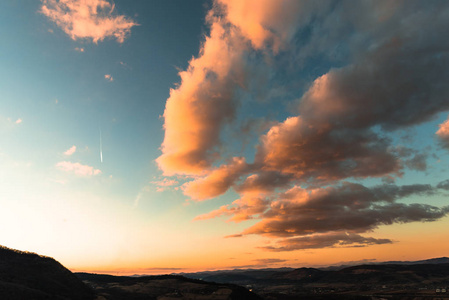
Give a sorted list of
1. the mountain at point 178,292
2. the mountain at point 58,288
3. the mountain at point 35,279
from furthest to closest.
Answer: the mountain at point 178,292, the mountain at point 58,288, the mountain at point 35,279

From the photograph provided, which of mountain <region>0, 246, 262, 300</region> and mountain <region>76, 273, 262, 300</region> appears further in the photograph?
mountain <region>76, 273, 262, 300</region>

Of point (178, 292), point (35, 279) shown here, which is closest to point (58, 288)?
point (35, 279)

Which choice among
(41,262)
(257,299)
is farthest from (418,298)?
(41,262)

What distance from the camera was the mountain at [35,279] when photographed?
10419 centimetres

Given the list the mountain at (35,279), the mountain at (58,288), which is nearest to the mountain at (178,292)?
the mountain at (58,288)

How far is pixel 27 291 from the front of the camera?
104 metres

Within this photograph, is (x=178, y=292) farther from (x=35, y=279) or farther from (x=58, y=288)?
(x=35, y=279)

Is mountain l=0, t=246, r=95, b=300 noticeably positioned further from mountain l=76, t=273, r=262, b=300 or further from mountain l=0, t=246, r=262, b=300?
mountain l=76, t=273, r=262, b=300

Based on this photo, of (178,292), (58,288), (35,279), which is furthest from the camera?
(178,292)

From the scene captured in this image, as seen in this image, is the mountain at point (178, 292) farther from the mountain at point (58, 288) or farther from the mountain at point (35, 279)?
the mountain at point (35, 279)

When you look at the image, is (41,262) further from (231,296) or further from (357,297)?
(357,297)

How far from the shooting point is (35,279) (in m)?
130

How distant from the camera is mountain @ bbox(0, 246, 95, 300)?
104188mm

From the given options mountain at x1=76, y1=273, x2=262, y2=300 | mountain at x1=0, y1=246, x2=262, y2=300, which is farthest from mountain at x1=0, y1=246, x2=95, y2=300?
mountain at x1=76, y1=273, x2=262, y2=300
